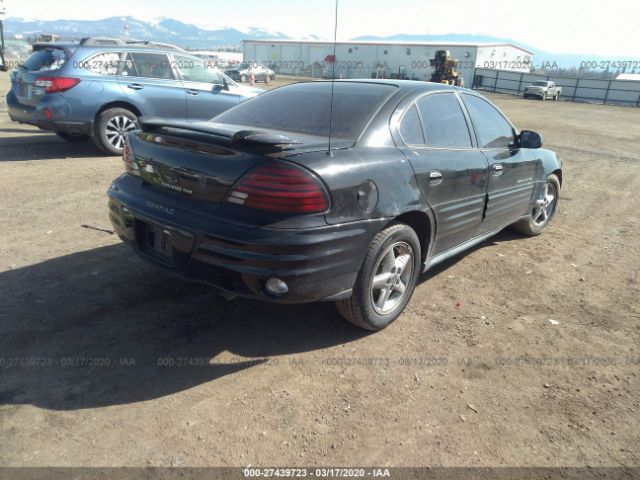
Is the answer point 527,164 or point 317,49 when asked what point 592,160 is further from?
point 317,49

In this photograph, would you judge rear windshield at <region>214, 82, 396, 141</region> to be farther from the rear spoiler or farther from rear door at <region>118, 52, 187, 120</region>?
rear door at <region>118, 52, 187, 120</region>

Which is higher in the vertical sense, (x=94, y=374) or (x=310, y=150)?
(x=310, y=150)

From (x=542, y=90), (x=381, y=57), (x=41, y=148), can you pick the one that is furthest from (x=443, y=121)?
(x=381, y=57)

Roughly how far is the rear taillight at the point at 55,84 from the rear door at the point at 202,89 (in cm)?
181

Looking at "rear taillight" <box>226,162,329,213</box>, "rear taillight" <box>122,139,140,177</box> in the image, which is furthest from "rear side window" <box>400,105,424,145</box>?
"rear taillight" <box>122,139,140,177</box>

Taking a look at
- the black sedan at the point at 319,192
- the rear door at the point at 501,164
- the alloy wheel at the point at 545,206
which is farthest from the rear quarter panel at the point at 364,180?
the alloy wheel at the point at 545,206

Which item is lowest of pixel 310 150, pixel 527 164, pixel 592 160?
pixel 592 160

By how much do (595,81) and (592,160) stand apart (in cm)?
3301

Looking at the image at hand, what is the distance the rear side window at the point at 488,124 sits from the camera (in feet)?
13.5

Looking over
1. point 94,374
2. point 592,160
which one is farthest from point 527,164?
point 592,160

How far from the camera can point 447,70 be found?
2862cm

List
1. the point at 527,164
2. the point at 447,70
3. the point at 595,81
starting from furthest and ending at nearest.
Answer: the point at 595,81
the point at 447,70
the point at 527,164

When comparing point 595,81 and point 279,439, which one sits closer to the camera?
point 279,439

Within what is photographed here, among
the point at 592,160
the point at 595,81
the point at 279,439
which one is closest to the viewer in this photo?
the point at 279,439
